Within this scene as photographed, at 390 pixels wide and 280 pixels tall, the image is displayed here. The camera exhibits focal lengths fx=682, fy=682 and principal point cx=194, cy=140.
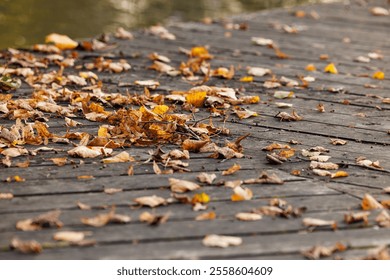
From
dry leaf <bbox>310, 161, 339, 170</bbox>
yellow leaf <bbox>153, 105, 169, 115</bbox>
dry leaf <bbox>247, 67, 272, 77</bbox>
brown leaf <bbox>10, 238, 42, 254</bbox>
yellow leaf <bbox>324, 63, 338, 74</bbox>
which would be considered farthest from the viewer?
yellow leaf <bbox>324, 63, 338, 74</bbox>

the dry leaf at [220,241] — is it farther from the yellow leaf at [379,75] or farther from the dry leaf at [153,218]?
the yellow leaf at [379,75]

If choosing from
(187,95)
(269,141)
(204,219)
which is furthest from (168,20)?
(204,219)

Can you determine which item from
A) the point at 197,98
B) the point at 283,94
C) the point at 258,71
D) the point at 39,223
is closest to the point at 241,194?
the point at 39,223

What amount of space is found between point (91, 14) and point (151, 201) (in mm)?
6734

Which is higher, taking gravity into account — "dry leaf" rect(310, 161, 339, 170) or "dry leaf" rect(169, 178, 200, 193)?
"dry leaf" rect(310, 161, 339, 170)

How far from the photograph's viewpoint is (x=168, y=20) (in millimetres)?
9164

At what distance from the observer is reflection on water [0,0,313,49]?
818 cm

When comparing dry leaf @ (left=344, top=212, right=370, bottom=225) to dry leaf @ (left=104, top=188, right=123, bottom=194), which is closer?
dry leaf @ (left=344, top=212, right=370, bottom=225)

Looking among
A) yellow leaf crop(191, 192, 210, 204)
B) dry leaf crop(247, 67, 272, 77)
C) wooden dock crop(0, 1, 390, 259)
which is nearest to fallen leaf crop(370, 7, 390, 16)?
wooden dock crop(0, 1, 390, 259)

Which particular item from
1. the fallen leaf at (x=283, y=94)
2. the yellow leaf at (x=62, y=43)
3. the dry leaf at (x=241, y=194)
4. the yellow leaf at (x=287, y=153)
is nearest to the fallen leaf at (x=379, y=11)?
the fallen leaf at (x=283, y=94)

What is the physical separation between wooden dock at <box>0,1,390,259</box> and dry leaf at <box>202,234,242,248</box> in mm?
25

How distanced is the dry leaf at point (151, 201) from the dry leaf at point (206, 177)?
0.27 meters

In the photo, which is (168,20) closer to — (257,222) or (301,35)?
(301,35)

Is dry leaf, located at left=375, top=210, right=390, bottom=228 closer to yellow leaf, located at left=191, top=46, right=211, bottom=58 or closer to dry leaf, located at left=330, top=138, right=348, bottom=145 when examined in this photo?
dry leaf, located at left=330, top=138, right=348, bottom=145
